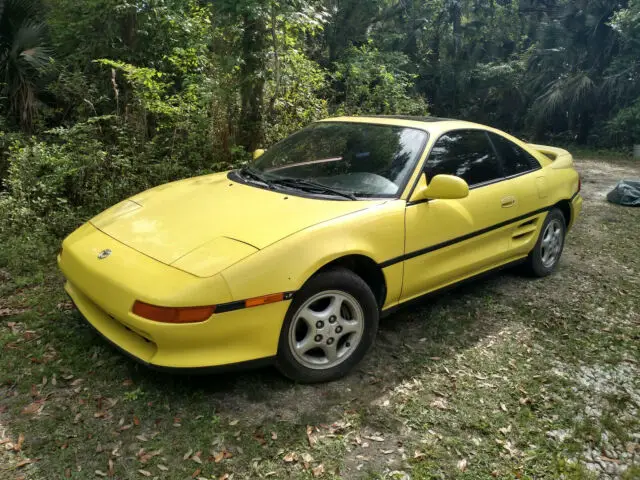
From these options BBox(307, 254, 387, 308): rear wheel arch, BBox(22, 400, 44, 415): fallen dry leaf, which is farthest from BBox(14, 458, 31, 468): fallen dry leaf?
BBox(307, 254, 387, 308): rear wheel arch

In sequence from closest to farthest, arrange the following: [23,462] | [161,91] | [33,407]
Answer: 1. [23,462]
2. [33,407]
3. [161,91]

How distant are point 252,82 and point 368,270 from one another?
4544 mm

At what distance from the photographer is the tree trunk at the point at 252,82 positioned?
6695mm

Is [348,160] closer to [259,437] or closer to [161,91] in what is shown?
[259,437]

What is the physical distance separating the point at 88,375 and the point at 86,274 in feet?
1.89

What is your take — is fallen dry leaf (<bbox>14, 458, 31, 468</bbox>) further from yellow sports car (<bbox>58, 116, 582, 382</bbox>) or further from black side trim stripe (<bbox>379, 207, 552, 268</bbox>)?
black side trim stripe (<bbox>379, 207, 552, 268</bbox>)

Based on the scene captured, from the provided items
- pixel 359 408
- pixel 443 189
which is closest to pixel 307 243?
pixel 359 408

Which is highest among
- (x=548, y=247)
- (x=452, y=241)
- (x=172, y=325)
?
(x=452, y=241)

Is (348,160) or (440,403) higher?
(348,160)

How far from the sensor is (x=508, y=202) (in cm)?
394

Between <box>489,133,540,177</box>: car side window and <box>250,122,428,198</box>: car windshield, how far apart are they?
35.0 inches

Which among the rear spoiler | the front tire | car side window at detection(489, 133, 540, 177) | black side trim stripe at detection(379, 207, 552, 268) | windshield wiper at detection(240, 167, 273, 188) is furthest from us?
the rear spoiler

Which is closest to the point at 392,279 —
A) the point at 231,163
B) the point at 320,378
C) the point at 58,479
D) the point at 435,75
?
the point at 320,378

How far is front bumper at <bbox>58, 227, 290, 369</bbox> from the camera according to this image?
2.45 metres
